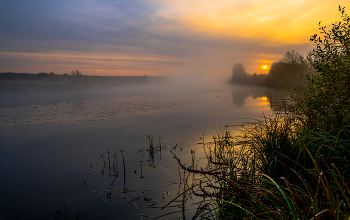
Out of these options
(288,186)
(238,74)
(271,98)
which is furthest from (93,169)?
(238,74)

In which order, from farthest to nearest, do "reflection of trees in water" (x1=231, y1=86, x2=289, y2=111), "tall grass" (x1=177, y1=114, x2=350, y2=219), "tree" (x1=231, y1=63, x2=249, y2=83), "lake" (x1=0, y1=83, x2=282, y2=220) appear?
"tree" (x1=231, y1=63, x2=249, y2=83)
"reflection of trees in water" (x1=231, y1=86, x2=289, y2=111)
"lake" (x1=0, y1=83, x2=282, y2=220)
"tall grass" (x1=177, y1=114, x2=350, y2=219)

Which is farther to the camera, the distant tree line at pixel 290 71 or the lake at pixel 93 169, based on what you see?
the distant tree line at pixel 290 71

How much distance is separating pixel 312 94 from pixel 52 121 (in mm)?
12188

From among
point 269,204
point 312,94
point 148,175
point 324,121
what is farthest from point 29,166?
point 312,94

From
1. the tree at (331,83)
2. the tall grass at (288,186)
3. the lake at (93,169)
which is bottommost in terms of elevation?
the lake at (93,169)

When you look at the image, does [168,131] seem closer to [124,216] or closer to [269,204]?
[124,216]

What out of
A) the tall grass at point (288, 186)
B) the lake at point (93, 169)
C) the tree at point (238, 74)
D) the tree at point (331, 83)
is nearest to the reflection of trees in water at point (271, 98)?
the tree at point (331, 83)

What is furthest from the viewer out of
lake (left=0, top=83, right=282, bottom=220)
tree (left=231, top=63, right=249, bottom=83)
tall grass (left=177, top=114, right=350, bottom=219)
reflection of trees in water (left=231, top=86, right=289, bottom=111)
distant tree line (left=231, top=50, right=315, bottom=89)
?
tree (left=231, top=63, right=249, bottom=83)

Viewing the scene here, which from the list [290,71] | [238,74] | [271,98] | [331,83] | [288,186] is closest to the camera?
[288,186]

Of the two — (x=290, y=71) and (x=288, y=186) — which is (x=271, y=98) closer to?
(x=288, y=186)

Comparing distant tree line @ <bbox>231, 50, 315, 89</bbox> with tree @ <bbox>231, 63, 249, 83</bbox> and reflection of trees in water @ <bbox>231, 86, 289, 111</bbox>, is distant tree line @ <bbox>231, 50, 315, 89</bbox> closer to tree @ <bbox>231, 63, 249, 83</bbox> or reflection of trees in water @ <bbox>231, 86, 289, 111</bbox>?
reflection of trees in water @ <bbox>231, 86, 289, 111</bbox>

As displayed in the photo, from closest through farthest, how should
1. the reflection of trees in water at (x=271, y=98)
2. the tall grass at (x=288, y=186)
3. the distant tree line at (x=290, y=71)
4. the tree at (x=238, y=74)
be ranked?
the tall grass at (x=288, y=186) → the reflection of trees in water at (x=271, y=98) → the distant tree line at (x=290, y=71) → the tree at (x=238, y=74)

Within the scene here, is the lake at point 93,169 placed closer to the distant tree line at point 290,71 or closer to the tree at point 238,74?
the distant tree line at point 290,71

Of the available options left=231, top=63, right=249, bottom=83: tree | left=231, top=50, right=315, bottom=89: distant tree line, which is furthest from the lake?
left=231, top=63, right=249, bottom=83: tree
